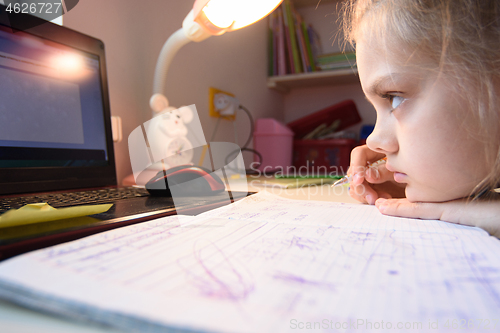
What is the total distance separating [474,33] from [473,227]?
0.19 metres

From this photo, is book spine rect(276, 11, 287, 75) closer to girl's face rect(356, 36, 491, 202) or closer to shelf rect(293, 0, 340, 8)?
shelf rect(293, 0, 340, 8)

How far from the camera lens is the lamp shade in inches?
24.2

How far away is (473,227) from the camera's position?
1.02 feet

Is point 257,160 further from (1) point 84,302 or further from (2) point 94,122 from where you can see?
(1) point 84,302

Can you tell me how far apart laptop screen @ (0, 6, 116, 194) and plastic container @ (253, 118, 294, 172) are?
0.83 meters

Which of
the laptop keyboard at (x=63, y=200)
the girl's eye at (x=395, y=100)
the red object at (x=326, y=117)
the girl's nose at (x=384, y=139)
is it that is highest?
the red object at (x=326, y=117)

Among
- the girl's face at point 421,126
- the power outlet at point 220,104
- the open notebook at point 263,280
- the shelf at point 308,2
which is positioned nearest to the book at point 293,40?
the shelf at point 308,2

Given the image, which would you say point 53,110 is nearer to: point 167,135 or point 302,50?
point 167,135

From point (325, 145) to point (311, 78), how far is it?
346 millimetres

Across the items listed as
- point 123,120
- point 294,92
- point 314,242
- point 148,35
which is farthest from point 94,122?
point 294,92

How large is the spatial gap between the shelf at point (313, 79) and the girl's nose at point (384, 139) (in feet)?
3.54

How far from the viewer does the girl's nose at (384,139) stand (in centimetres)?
37

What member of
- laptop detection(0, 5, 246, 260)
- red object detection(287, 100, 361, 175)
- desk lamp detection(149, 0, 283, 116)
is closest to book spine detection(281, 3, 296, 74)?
red object detection(287, 100, 361, 175)

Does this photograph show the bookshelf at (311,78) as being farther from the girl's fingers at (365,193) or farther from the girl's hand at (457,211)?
the girl's hand at (457,211)
